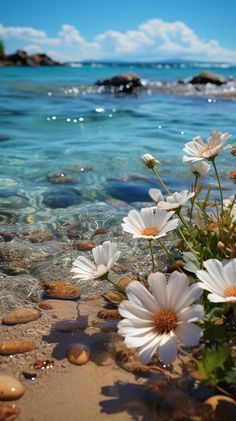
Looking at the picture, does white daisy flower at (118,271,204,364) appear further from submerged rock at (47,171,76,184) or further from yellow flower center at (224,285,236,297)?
submerged rock at (47,171,76,184)

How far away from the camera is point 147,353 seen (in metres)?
1.22

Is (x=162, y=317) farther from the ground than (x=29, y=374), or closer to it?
farther from the ground

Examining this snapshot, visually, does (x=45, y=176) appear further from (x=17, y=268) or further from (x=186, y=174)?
(x=17, y=268)

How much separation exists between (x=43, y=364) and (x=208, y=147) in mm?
1045

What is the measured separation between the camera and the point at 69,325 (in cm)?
184

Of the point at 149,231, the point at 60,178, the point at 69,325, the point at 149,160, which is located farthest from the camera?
the point at 60,178

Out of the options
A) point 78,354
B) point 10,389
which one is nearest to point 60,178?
point 78,354

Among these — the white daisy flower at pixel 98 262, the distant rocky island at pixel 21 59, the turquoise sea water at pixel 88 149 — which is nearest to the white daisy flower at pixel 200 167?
the white daisy flower at pixel 98 262

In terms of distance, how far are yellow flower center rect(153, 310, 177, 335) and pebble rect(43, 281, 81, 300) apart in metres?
0.94

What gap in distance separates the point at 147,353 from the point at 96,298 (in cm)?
95

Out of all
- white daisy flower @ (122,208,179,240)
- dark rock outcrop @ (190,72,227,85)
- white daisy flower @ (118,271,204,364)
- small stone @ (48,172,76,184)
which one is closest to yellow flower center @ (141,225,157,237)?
white daisy flower @ (122,208,179,240)

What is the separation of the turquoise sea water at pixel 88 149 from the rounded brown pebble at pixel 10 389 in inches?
73.7

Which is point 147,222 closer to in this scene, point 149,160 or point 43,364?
point 149,160

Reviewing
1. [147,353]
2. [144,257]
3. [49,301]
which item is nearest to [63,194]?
[144,257]
